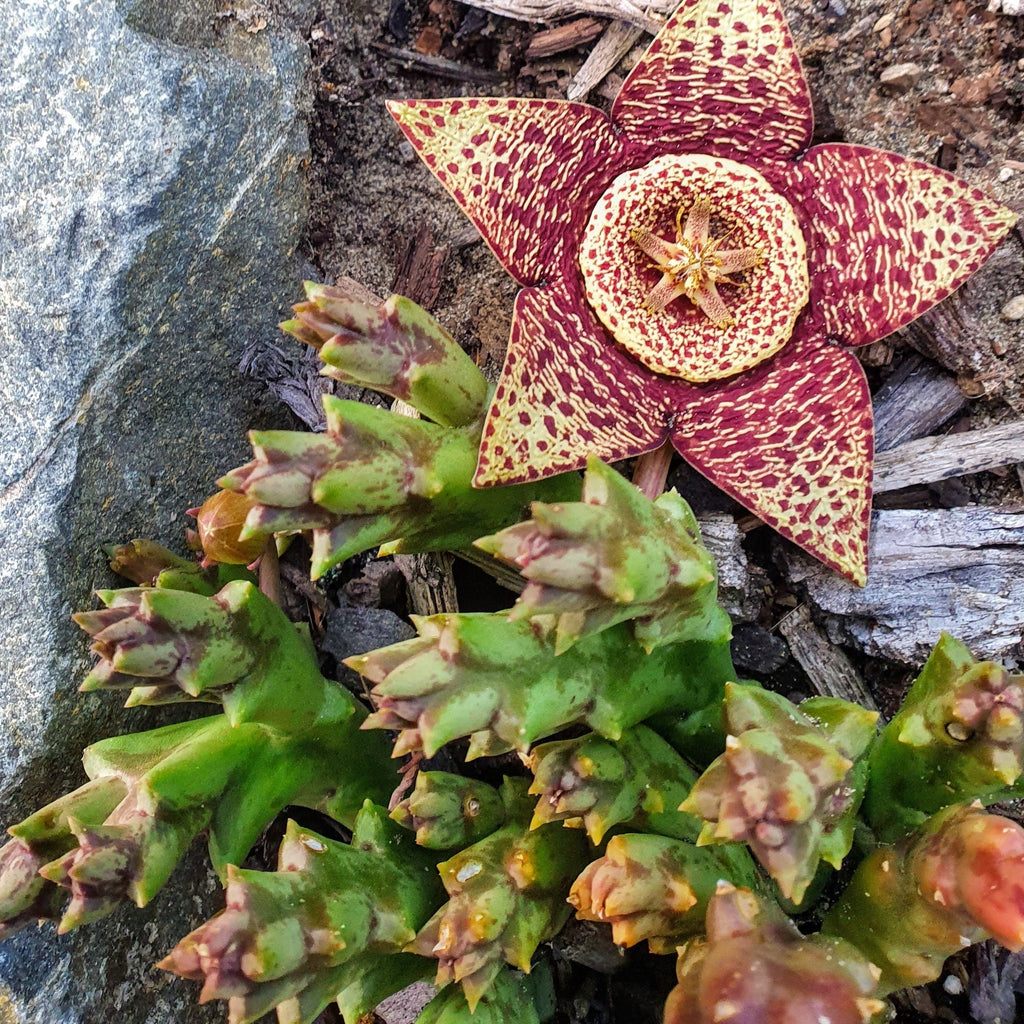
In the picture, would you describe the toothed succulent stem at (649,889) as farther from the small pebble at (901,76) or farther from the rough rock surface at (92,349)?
the small pebble at (901,76)

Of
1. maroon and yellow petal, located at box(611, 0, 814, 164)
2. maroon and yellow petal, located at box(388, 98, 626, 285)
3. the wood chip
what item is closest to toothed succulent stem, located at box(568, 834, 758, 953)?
the wood chip

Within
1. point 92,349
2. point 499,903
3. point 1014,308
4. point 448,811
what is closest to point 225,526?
point 92,349

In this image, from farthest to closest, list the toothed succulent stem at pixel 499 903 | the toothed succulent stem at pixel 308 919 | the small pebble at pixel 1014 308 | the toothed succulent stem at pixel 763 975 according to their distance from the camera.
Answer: the small pebble at pixel 1014 308 < the toothed succulent stem at pixel 499 903 < the toothed succulent stem at pixel 308 919 < the toothed succulent stem at pixel 763 975

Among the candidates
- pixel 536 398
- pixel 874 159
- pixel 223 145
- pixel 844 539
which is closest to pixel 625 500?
pixel 536 398

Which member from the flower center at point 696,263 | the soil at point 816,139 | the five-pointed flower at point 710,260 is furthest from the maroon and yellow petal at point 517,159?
the soil at point 816,139

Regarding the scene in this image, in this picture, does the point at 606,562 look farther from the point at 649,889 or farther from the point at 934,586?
the point at 934,586

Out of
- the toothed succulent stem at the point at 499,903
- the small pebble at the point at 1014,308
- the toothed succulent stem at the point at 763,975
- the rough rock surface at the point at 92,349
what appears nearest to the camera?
the toothed succulent stem at the point at 763,975
